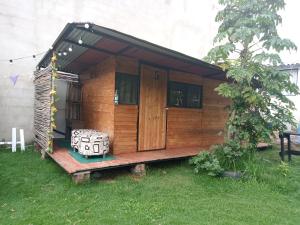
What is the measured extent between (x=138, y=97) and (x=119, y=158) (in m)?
1.56

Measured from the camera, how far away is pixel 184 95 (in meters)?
7.23

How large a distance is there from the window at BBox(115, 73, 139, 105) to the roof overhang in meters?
0.50

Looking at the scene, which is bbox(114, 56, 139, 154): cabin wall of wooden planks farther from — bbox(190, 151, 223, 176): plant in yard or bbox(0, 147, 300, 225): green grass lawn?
bbox(190, 151, 223, 176): plant in yard

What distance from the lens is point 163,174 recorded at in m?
5.45

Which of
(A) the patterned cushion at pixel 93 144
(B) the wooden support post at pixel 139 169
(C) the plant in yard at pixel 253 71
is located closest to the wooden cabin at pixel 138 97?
(B) the wooden support post at pixel 139 169

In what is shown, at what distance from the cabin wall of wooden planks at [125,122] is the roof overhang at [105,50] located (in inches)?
8.2

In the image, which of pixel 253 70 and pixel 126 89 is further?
pixel 126 89

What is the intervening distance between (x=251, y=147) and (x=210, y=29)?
8.48 metres

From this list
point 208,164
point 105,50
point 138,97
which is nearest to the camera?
point 208,164

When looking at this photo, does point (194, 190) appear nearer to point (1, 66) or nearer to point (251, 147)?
point (251, 147)

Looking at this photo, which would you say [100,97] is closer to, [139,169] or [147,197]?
[139,169]

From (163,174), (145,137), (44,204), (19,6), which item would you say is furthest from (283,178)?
Answer: (19,6)

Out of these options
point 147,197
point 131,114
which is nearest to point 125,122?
point 131,114

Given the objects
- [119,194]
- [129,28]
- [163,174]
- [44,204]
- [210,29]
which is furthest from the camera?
[210,29]
